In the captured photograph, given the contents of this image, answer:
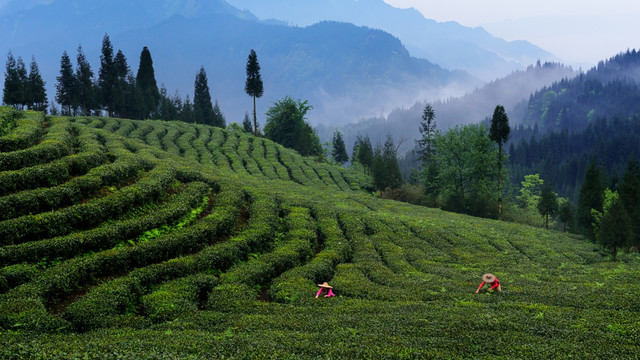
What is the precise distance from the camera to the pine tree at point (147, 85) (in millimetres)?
80062

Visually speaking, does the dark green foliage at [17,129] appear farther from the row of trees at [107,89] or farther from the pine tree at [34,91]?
Result: the row of trees at [107,89]

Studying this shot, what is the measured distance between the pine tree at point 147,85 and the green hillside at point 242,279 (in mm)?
52851

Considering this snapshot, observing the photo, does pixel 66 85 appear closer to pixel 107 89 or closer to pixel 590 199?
pixel 107 89

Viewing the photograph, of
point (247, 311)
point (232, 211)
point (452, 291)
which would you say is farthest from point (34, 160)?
point (452, 291)

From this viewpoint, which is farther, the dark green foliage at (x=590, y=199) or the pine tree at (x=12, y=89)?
the pine tree at (x=12, y=89)

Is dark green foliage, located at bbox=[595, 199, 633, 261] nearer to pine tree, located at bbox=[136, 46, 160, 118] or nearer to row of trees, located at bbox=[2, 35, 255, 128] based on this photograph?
row of trees, located at bbox=[2, 35, 255, 128]

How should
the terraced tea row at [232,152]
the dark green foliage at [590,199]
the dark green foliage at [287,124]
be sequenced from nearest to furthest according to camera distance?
the terraced tea row at [232,152] < the dark green foliage at [590,199] < the dark green foliage at [287,124]

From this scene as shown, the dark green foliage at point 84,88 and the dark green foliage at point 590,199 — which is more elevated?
the dark green foliage at point 84,88

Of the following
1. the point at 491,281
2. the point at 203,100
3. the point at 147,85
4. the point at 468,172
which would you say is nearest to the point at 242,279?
the point at 491,281

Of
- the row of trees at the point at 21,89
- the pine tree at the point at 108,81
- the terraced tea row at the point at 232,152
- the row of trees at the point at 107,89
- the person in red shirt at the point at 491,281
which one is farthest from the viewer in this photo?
the pine tree at the point at 108,81

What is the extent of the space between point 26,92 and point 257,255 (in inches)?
2768

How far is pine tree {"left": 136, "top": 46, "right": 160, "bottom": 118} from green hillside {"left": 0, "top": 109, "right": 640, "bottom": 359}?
52851mm

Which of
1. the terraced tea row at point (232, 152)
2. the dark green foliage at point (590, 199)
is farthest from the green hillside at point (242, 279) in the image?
the dark green foliage at point (590, 199)

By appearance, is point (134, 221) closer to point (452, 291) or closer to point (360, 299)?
point (360, 299)
